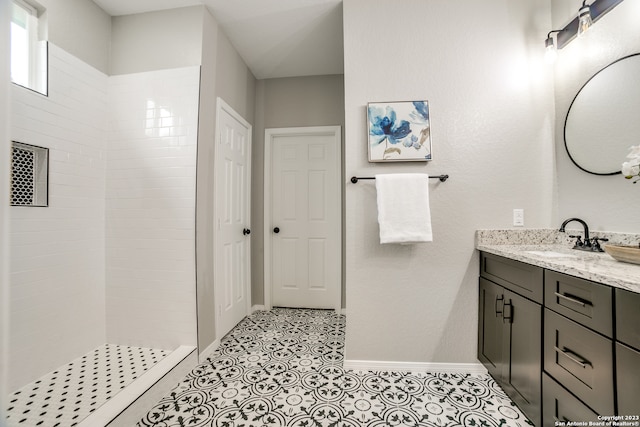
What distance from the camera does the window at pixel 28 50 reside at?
1524 millimetres

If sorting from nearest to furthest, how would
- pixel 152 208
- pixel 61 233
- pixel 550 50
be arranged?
pixel 550 50
pixel 61 233
pixel 152 208

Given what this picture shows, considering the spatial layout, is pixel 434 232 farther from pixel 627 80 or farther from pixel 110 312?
pixel 110 312

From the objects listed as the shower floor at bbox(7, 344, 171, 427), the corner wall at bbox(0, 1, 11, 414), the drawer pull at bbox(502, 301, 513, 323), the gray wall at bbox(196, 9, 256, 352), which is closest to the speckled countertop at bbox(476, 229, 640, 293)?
the drawer pull at bbox(502, 301, 513, 323)

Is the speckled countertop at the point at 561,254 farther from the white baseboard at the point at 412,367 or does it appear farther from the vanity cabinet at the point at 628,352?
the white baseboard at the point at 412,367

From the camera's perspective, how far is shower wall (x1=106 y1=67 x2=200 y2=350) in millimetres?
1866

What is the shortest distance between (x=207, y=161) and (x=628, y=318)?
2.28 m

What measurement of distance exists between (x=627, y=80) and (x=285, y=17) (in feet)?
6.99

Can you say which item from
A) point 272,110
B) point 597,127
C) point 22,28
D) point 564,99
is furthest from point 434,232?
point 22,28

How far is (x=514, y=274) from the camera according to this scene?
1367 millimetres

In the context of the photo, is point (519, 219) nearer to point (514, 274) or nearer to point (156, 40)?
point (514, 274)

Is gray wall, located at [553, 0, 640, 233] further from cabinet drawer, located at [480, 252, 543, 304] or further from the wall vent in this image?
the wall vent

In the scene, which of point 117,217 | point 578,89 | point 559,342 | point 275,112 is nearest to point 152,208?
point 117,217

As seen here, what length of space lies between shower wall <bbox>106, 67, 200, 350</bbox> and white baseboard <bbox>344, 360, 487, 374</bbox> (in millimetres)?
1158

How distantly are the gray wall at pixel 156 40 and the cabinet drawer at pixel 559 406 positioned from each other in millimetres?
2722
